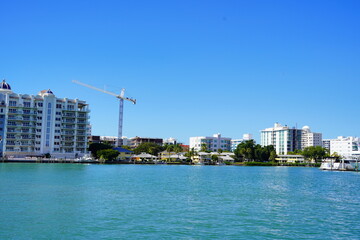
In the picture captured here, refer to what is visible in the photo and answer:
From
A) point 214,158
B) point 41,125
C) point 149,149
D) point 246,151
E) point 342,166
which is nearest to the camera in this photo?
point 342,166

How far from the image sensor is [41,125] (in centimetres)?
13850

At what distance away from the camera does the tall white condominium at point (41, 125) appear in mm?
134625

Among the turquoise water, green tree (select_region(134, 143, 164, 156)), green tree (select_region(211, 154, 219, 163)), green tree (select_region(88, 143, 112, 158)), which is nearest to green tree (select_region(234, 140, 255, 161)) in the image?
green tree (select_region(211, 154, 219, 163))

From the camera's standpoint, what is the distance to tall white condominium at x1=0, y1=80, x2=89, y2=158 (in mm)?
134625

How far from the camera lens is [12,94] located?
136 meters

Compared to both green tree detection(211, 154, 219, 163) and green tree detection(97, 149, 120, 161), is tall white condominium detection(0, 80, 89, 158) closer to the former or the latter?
green tree detection(97, 149, 120, 161)

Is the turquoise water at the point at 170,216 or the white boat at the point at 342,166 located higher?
the white boat at the point at 342,166

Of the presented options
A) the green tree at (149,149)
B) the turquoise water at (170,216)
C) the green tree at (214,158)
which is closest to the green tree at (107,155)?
the green tree at (149,149)

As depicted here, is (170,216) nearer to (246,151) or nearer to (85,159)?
(85,159)

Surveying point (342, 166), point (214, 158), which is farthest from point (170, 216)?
point (214, 158)

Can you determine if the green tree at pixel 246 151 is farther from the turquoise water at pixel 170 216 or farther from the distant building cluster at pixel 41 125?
the turquoise water at pixel 170 216

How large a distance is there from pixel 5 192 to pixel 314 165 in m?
172

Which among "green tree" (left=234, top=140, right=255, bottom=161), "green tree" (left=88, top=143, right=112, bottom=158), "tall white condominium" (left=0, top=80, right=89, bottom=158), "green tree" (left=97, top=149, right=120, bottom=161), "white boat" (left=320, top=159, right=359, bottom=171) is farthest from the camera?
"green tree" (left=234, top=140, right=255, bottom=161)

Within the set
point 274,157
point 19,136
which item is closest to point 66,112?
point 19,136
